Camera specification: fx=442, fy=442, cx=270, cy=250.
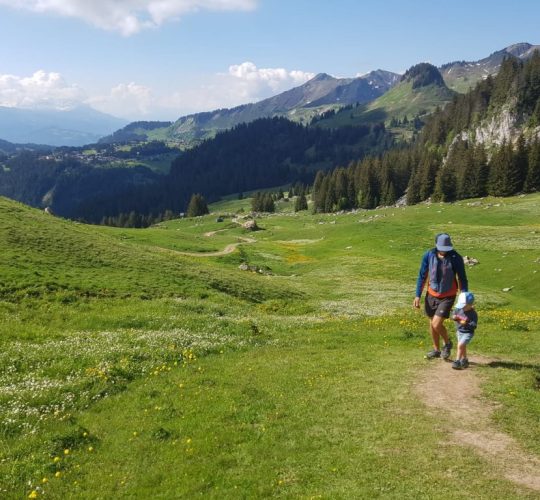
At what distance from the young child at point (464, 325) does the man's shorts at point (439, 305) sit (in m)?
0.36

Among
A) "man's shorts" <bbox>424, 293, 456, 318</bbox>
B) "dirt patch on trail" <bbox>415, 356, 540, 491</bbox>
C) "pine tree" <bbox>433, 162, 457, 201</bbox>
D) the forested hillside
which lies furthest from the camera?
"pine tree" <bbox>433, 162, 457, 201</bbox>

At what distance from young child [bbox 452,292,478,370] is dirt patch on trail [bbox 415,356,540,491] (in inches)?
13.5

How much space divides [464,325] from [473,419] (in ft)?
16.0

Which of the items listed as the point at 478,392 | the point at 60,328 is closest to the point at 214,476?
the point at 478,392

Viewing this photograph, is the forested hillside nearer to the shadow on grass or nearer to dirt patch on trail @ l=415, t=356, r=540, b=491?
the shadow on grass

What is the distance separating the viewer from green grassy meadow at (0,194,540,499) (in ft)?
32.3

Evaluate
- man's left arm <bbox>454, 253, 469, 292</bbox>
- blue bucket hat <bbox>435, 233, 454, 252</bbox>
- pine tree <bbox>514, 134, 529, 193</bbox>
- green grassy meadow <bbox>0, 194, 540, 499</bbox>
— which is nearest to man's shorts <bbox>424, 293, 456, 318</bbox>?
man's left arm <bbox>454, 253, 469, 292</bbox>

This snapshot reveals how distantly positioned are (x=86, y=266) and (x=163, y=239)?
4084cm

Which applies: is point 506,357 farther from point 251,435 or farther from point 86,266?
point 86,266

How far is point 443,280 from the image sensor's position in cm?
1647

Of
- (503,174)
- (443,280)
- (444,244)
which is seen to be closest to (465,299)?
(443,280)

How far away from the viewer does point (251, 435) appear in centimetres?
1182

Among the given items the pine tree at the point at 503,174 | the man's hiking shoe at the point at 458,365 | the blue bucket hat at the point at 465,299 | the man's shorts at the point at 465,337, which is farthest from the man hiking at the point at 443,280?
the pine tree at the point at 503,174

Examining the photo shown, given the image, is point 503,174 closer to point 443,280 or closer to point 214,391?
point 443,280
